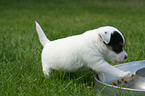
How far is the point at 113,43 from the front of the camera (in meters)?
1.89

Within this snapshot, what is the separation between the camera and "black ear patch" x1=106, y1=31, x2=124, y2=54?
6.15 feet

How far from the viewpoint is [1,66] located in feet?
8.59

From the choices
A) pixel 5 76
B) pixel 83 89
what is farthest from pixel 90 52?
pixel 5 76

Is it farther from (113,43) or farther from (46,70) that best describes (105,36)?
(46,70)

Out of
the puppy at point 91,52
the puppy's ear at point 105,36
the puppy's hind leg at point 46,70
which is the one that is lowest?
the puppy's hind leg at point 46,70

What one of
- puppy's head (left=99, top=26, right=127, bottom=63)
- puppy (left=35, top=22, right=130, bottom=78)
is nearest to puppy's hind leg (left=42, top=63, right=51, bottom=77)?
puppy (left=35, top=22, right=130, bottom=78)

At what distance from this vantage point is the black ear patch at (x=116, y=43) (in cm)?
188

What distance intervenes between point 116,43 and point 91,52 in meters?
0.24

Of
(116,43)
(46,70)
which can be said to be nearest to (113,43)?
(116,43)

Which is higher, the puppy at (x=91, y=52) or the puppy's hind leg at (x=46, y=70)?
the puppy at (x=91, y=52)

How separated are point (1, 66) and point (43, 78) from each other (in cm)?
72

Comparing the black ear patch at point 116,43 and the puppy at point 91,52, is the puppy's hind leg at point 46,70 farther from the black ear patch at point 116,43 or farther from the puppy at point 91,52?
the black ear patch at point 116,43

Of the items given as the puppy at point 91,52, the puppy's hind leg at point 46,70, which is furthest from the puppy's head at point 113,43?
the puppy's hind leg at point 46,70

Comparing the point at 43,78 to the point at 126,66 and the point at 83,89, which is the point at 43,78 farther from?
the point at 126,66
